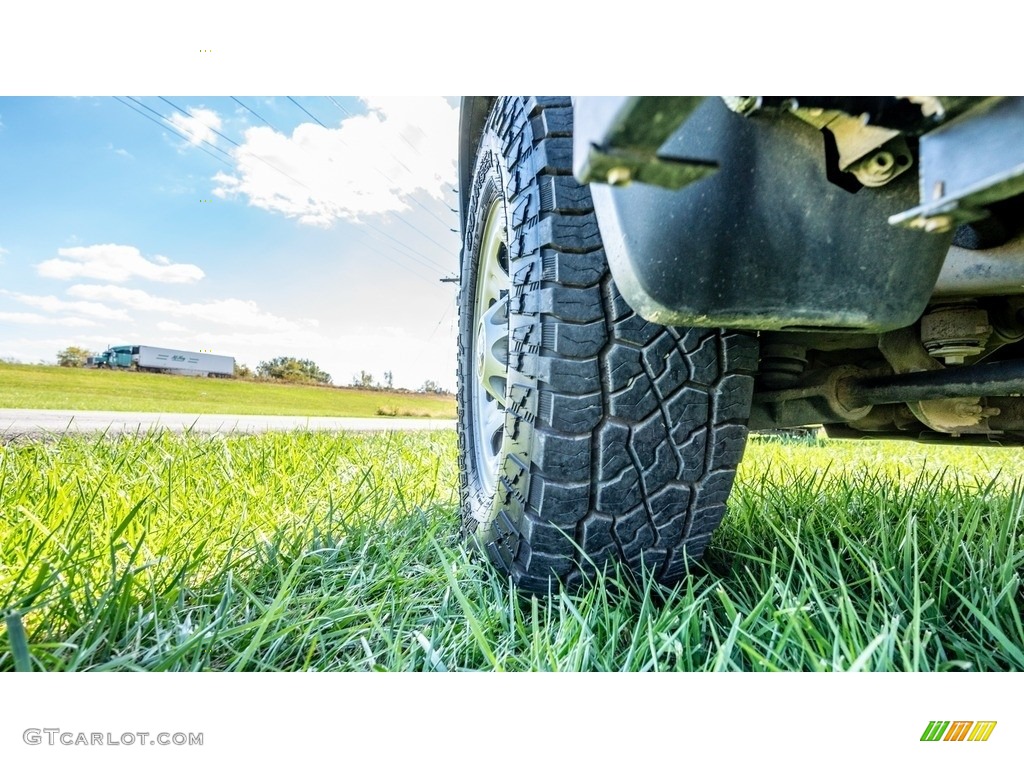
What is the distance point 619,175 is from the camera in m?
0.28

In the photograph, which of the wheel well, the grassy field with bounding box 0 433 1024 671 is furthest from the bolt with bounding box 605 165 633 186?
the wheel well

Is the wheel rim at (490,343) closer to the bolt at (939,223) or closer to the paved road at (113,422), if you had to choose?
the bolt at (939,223)

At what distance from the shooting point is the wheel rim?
2.80ft

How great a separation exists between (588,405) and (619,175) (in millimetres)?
321

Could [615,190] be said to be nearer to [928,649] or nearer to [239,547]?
Answer: [928,649]

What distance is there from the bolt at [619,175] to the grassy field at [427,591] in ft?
1.24

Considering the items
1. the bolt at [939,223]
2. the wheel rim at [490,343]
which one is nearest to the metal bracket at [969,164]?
the bolt at [939,223]

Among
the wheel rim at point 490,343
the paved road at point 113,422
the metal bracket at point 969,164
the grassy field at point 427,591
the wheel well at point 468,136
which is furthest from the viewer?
the paved road at point 113,422

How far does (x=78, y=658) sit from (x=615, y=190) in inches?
23.0

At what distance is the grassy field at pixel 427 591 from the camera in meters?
0.51

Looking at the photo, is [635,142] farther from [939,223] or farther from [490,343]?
[490,343]

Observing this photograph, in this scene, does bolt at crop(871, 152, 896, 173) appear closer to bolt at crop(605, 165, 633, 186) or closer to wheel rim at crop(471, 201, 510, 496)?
bolt at crop(605, 165, 633, 186)

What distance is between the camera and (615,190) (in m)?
0.41
